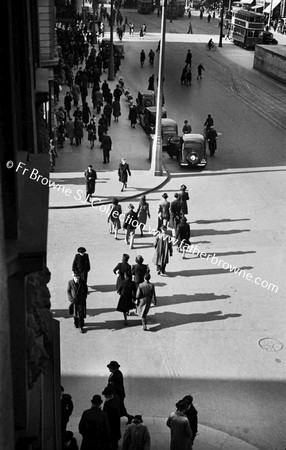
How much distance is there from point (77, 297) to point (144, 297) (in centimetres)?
131

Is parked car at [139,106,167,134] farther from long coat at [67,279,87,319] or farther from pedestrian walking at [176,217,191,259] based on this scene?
long coat at [67,279,87,319]

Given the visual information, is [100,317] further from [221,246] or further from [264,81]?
[264,81]

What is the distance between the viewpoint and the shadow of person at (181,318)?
15051mm

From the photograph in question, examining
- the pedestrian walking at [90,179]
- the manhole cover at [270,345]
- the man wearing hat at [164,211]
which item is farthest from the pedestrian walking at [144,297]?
the pedestrian walking at [90,179]

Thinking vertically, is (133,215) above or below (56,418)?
below

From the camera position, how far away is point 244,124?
117ft

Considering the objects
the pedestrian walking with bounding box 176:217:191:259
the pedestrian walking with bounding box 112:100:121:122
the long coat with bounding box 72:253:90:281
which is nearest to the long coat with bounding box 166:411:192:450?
the long coat with bounding box 72:253:90:281

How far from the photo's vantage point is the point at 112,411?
34.7 feet

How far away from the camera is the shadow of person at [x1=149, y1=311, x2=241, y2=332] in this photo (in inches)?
593

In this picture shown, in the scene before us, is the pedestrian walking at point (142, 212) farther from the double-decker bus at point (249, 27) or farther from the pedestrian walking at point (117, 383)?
the double-decker bus at point (249, 27)

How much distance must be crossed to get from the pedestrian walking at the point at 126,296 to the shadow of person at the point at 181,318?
646mm

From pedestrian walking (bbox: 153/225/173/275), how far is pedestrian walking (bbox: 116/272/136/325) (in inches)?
91.1

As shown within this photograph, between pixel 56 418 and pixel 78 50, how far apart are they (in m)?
42.7

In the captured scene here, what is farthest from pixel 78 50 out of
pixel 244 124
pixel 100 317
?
pixel 100 317
